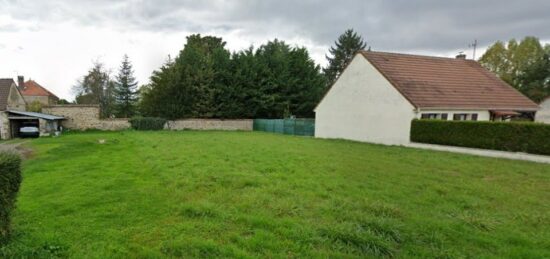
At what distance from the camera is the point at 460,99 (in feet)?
62.0

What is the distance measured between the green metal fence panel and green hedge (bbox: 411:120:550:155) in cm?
1136

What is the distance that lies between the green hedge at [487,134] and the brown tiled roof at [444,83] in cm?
182

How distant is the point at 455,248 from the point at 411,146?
13.7m

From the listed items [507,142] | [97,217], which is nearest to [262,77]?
[507,142]

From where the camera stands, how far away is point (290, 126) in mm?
28875

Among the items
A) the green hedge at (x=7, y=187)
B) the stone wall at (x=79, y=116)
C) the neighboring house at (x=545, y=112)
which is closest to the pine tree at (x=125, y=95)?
the stone wall at (x=79, y=116)

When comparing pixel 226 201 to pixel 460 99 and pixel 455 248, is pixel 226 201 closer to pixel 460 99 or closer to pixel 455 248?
pixel 455 248

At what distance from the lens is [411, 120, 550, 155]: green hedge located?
12336mm

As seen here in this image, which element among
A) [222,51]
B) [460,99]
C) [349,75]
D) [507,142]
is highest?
[222,51]

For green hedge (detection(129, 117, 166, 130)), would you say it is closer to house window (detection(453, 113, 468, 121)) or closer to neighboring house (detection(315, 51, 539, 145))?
neighboring house (detection(315, 51, 539, 145))

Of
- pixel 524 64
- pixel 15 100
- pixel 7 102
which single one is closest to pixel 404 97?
pixel 7 102

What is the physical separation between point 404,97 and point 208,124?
21.6 meters

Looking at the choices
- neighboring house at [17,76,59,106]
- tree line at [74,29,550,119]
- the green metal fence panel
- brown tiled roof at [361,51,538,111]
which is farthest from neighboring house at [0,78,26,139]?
brown tiled roof at [361,51,538,111]

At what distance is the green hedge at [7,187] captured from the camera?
12.5 ft
